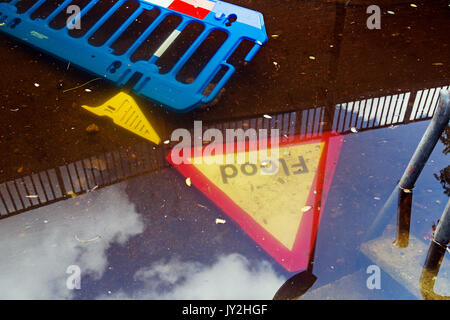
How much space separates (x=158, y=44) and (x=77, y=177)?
1.88m

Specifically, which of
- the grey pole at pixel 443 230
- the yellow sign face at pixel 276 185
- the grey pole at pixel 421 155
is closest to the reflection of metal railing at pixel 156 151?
the yellow sign face at pixel 276 185

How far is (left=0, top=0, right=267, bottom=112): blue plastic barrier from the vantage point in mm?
4117

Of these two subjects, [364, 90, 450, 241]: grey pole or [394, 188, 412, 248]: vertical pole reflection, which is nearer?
[364, 90, 450, 241]: grey pole

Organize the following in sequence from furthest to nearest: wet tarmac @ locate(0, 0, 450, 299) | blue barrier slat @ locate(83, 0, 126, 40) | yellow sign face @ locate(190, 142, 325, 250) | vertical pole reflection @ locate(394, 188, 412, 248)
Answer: blue barrier slat @ locate(83, 0, 126, 40), yellow sign face @ locate(190, 142, 325, 250), vertical pole reflection @ locate(394, 188, 412, 248), wet tarmac @ locate(0, 0, 450, 299)

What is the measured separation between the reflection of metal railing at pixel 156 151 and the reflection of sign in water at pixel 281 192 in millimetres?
212

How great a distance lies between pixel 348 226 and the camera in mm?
3170

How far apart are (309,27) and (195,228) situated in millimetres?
3037

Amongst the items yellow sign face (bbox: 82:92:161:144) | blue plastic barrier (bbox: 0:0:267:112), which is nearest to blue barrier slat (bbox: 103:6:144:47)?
blue plastic barrier (bbox: 0:0:267:112)

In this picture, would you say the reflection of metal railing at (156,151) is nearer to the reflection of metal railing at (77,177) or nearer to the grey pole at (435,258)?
the reflection of metal railing at (77,177)

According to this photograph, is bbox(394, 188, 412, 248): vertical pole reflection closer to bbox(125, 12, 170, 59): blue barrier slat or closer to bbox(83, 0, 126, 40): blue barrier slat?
bbox(125, 12, 170, 59): blue barrier slat

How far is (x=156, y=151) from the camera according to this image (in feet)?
12.2

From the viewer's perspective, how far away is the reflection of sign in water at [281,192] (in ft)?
10.2

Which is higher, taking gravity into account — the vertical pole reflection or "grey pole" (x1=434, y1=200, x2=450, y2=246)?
"grey pole" (x1=434, y1=200, x2=450, y2=246)
